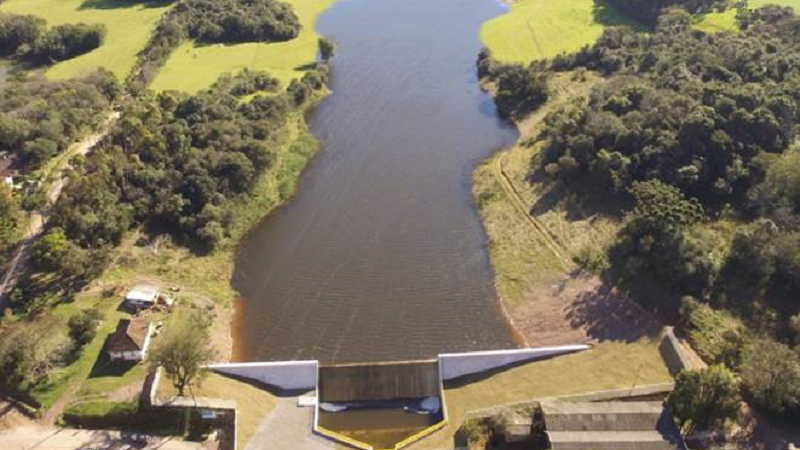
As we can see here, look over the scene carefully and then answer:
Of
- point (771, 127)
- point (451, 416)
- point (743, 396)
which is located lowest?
point (451, 416)

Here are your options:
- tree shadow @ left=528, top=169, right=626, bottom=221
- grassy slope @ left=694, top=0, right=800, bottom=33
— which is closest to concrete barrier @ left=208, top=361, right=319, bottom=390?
tree shadow @ left=528, top=169, right=626, bottom=221

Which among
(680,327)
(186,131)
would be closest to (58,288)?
(186,131)

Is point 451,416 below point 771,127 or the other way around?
below

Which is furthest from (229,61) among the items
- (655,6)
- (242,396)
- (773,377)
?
(773,377)

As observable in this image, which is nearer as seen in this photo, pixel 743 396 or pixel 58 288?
pixel 743 396

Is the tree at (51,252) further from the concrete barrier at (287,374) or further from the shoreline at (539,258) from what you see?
the shoreline at (539,258)

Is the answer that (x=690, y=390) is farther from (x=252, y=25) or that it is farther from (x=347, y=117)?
Answer: (x=252, y=25)

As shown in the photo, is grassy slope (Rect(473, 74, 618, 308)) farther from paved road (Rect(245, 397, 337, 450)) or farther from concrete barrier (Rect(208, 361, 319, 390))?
paved road (Rect(245, 397, 337, 450))
